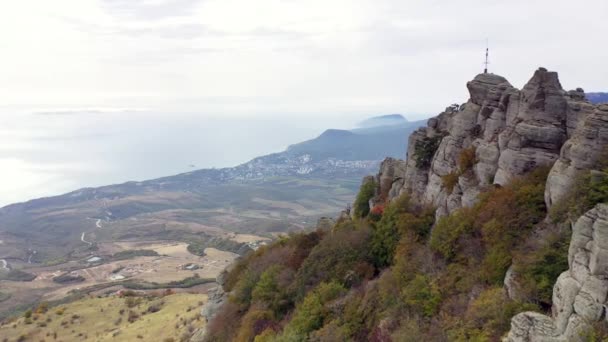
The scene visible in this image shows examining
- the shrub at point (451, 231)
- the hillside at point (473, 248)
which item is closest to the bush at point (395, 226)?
the hillside at point (473, 248)

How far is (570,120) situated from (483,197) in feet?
21.2

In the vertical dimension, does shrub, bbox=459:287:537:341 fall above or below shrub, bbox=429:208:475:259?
below

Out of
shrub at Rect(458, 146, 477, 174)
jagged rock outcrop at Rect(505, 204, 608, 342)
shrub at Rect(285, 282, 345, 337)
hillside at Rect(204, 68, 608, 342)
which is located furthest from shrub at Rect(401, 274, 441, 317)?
shrub at Rect(458, 146, 477, 174)

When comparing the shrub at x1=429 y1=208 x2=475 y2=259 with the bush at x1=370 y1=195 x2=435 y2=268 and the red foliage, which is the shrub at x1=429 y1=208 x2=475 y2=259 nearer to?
the bush at x1=370 y1=195 x2=435 y2=268

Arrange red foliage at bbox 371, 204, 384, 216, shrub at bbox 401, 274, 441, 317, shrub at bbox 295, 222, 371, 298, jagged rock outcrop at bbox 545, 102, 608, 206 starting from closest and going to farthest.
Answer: jagged rock outcrop at bbox 545, 102, 608, 206
shrub at bbox 401, 274, 441, 317
shrub at bbox 295, 222, 371, 298
red foliage at bbox 371, 204, 384, 216

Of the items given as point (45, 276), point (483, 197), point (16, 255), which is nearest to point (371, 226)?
point (483, 197)

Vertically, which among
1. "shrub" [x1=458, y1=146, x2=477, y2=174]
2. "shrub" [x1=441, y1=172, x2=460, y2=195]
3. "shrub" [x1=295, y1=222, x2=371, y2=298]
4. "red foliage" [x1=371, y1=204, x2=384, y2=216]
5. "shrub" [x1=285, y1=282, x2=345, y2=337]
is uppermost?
"shrub" [x1=458, y1=146, x2=477, y2=174]

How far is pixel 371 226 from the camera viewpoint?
37.8m

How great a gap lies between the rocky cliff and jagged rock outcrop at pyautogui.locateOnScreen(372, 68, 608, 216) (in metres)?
0.05

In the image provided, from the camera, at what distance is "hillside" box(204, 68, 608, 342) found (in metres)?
18.0

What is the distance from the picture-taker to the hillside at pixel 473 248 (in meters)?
18.0

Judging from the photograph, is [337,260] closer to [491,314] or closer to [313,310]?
[313,310]

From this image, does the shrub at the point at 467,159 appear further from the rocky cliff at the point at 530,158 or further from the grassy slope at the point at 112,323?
the grassy slope at the point at 112,323

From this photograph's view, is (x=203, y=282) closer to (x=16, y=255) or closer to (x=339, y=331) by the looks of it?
(x=339, y=331)
